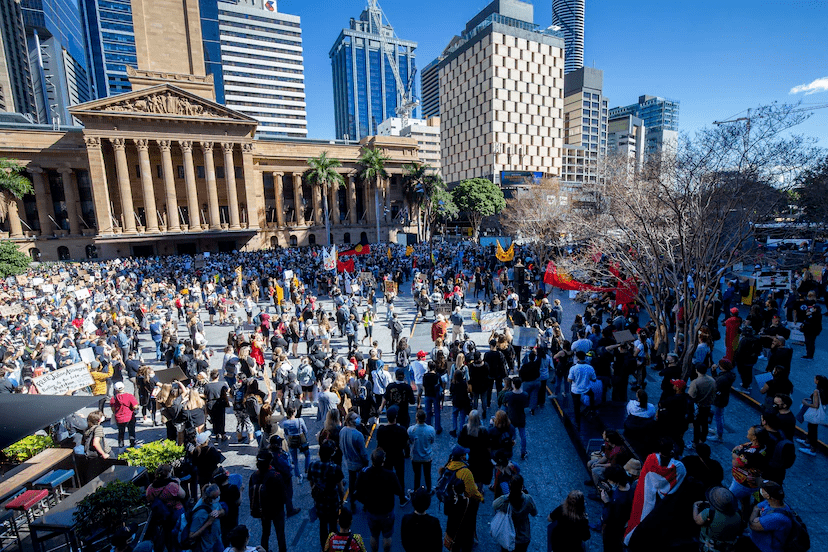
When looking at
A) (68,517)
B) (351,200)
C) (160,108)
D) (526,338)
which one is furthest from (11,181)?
(526,338)

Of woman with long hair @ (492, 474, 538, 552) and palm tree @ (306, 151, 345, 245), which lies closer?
woman with long hair @ (492, 474, 538, 552)

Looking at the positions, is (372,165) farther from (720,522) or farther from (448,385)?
(720,522)

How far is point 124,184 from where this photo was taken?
45625mm

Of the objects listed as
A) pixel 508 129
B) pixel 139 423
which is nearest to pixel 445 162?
pixel 508 129

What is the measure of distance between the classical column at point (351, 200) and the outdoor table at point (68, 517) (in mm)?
55294

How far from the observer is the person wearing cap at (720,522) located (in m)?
4.01

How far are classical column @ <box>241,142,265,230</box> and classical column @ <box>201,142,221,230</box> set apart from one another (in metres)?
3.47

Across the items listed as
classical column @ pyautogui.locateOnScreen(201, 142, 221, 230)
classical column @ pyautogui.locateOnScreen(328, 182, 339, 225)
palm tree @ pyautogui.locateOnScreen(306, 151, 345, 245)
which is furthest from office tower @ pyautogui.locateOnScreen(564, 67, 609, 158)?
classical column @ pyautogui.locateOnScreen(201, 142, 221, 230)

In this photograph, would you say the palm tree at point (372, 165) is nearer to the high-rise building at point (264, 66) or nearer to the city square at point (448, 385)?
the city square at point (448, 385)

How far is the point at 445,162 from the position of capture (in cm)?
10838

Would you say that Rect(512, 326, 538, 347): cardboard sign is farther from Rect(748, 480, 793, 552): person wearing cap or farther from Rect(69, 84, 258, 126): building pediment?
Rect(69, 84, 258, 126): building pediment

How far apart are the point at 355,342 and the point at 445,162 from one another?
99.4m

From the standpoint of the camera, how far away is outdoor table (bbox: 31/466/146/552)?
5207 mm

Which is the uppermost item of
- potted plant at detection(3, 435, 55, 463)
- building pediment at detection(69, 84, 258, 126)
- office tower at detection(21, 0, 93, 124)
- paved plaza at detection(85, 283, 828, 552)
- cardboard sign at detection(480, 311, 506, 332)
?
office tower at detection(21, 0, 93, 124)
